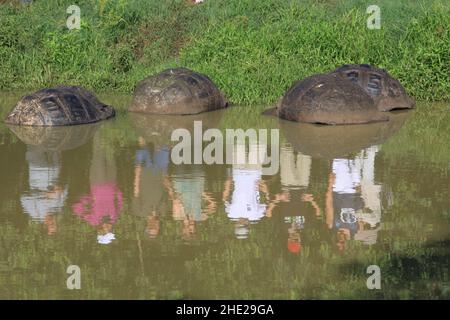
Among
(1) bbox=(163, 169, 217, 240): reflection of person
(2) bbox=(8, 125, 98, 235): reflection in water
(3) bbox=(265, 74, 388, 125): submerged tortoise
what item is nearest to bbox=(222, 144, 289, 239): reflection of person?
(1) bbox=(163, 169, 217, 240): reflection of person

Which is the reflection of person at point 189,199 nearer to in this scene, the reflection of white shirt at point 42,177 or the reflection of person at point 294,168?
the reflection of person at point 294,168

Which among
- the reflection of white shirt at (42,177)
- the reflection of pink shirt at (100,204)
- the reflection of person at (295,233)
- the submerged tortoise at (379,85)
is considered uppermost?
the submerged tortoise at (379,85)

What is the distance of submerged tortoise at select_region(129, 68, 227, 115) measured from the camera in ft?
45.6

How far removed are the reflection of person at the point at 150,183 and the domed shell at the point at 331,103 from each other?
2.37 meters

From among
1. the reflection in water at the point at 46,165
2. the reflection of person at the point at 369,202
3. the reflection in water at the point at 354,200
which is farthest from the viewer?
the reflection in water at the point at 46,165

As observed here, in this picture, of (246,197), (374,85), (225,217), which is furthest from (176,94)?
(225,217)

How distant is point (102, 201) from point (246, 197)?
132cm

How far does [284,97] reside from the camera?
1333 cm

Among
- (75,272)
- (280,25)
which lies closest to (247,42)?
(280,25)

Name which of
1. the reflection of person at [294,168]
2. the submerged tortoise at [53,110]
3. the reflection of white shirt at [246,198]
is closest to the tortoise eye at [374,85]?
the reflection of person at [294,168]

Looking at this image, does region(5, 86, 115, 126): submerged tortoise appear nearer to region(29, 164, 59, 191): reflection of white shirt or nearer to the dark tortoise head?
region(29, 164, 59, 191): reflection of white shirt

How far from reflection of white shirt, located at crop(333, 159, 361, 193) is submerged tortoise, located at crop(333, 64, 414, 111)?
3796 millimetres

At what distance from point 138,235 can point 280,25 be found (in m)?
10.5

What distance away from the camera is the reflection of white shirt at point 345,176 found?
902cm
